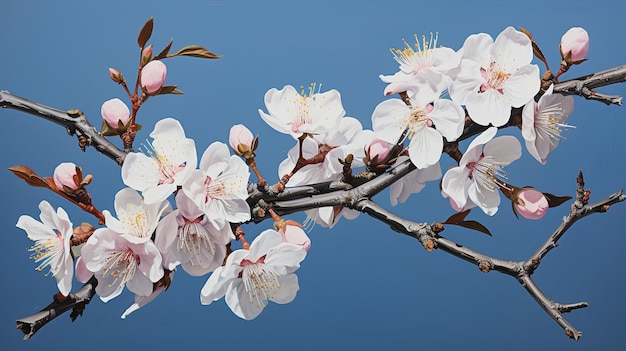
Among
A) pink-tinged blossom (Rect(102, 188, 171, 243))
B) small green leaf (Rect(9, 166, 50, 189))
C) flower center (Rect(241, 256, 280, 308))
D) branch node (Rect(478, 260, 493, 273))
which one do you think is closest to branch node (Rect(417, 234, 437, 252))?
branch node (Rect(478, 260, 493, 273))

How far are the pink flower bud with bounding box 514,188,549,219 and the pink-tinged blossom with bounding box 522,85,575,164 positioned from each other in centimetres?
4

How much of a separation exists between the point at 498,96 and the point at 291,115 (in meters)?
0.22

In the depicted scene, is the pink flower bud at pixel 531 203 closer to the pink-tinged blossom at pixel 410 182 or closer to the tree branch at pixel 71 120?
the pink-tinged blossom at pixel 410 182

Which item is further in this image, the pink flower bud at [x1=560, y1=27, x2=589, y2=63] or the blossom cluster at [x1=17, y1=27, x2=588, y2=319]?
the pink flower bud at [x1=560, y1=27, x2=589, y2=63]

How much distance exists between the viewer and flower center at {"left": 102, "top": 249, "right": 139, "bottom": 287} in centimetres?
61

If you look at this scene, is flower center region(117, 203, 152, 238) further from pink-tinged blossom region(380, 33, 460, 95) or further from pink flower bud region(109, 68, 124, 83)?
pink-tinged blossom region(380, 33, 460, 95)

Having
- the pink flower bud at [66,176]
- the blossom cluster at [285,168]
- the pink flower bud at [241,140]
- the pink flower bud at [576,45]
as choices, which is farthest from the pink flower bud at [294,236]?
the pink flower bud at [576,45]

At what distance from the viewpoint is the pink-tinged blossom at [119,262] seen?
1.94ft

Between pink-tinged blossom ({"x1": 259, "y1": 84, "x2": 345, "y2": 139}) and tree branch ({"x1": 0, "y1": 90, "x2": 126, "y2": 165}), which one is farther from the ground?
pink-tinged blossom ({"x1": 259, "y1": 84, "x2": 345, "y2": 139})

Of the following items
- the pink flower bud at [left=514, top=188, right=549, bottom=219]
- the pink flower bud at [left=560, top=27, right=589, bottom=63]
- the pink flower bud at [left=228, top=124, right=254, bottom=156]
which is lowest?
the pink flower bud at [left=514, top=188, right=549, bottom=219]

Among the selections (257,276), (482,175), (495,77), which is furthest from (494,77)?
(257,276)

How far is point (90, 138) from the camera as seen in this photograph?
0.70 m

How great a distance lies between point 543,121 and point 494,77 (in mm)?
71

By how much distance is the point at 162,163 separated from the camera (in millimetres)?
623
